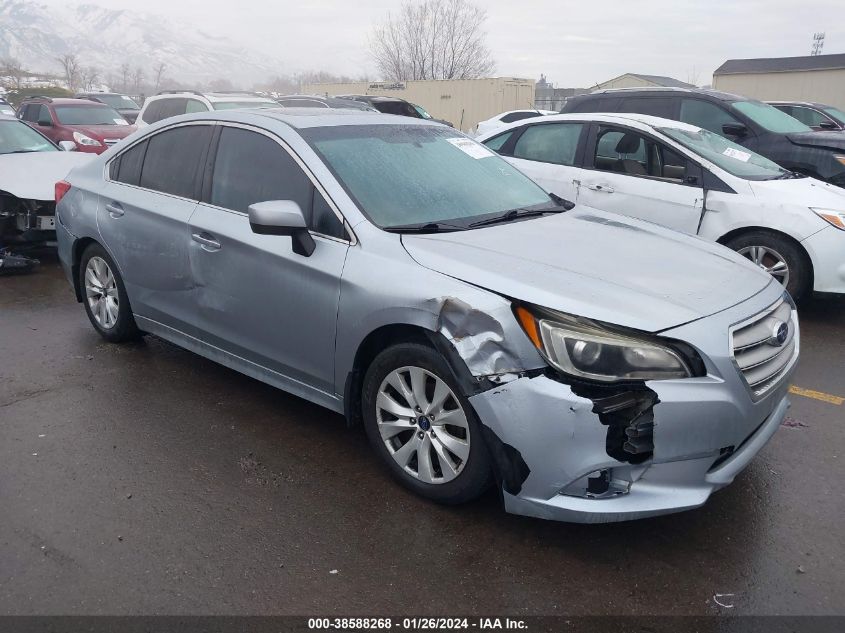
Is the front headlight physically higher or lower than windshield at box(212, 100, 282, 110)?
lower

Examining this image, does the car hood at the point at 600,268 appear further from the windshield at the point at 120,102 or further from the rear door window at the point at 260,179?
the windshield at the point at 120,102

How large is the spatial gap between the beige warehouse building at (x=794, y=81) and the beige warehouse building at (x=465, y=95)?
45.2ft

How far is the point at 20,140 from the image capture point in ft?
30.2

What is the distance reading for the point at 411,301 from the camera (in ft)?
10.3

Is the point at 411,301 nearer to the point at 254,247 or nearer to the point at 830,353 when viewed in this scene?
the point at 254,247

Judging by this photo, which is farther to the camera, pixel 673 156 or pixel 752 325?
pixel 673 156

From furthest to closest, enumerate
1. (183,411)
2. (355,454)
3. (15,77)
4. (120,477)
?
(15,77), (183,411), (355,454), (120,477)

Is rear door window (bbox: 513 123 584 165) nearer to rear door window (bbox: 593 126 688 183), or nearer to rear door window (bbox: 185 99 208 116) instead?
rear door window (bbox: 593 126 688 183)

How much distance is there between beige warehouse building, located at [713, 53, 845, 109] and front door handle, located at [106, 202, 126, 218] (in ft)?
132

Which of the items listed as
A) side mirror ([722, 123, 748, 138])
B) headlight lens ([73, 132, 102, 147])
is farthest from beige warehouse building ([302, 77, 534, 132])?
side mirror ([722, 123, 748, 138])

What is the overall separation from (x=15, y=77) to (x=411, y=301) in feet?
251

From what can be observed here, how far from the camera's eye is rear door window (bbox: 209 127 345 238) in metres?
3.67

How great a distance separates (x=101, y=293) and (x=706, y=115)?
6.84 meters

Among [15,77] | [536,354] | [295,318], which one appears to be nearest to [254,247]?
[295,318]
